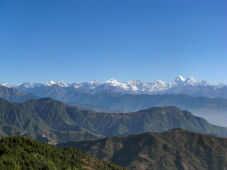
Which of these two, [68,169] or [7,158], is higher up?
[7,158]

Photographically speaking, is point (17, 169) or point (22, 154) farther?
point (22, 154)

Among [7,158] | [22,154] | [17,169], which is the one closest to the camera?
[17,169]

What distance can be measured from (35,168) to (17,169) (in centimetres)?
1186

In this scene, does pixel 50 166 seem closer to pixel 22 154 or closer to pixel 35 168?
pixel 35 168

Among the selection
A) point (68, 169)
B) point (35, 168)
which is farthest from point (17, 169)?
point (68, 169)

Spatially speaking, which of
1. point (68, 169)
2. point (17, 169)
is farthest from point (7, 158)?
point (68, 169)

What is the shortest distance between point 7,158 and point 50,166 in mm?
23699

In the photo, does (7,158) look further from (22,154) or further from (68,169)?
(68,169)

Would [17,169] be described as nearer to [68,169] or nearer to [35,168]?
[35,168]

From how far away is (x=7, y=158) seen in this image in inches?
6831

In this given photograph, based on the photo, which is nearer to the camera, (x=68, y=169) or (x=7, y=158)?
(x=7, y=158)

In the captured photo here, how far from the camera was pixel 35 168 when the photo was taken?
172m

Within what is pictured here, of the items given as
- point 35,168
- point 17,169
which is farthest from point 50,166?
point 17,169

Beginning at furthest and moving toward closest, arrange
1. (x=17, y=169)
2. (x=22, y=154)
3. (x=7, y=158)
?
(x=22, y=154), (x=7, y=158), (x=17, y=169)
